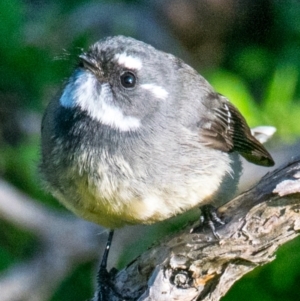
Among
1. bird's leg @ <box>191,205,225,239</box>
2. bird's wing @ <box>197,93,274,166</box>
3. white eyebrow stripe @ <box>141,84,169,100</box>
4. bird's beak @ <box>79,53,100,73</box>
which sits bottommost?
bird's leg @ <box>191,205,225,239</box>

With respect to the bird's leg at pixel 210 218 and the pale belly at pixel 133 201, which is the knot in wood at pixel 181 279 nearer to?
the bird's leg at pixel 210 218

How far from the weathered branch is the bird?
301 mm

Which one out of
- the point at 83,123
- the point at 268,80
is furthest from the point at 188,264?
the point at 268,80

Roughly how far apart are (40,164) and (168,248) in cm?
101

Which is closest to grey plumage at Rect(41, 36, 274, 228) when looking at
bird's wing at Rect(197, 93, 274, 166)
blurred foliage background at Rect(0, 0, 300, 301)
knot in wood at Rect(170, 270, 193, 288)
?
bird's wing at Rect(197, 93, 274, 166)

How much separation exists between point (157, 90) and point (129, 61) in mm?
276

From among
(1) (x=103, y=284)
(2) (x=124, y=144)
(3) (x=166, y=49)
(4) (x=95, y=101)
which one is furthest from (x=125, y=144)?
(3) (x=166, y=49)

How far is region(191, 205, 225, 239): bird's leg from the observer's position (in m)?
5.04

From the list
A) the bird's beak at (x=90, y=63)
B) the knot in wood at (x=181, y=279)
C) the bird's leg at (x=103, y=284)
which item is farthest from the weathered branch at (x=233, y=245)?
the bird's beak at (x=90, y=63)

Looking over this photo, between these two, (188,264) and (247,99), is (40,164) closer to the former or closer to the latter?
(188,264)

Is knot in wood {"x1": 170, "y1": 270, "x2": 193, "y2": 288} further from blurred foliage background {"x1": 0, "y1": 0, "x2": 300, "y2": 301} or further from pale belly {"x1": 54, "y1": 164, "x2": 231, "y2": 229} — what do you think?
blurred foliage background {"x1": 0, "y1": 0, "x2": 300, "y2": 301}

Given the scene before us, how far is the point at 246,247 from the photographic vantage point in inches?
192

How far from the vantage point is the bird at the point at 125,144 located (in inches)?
202

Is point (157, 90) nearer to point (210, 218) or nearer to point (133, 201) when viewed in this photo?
point (133, 201)
